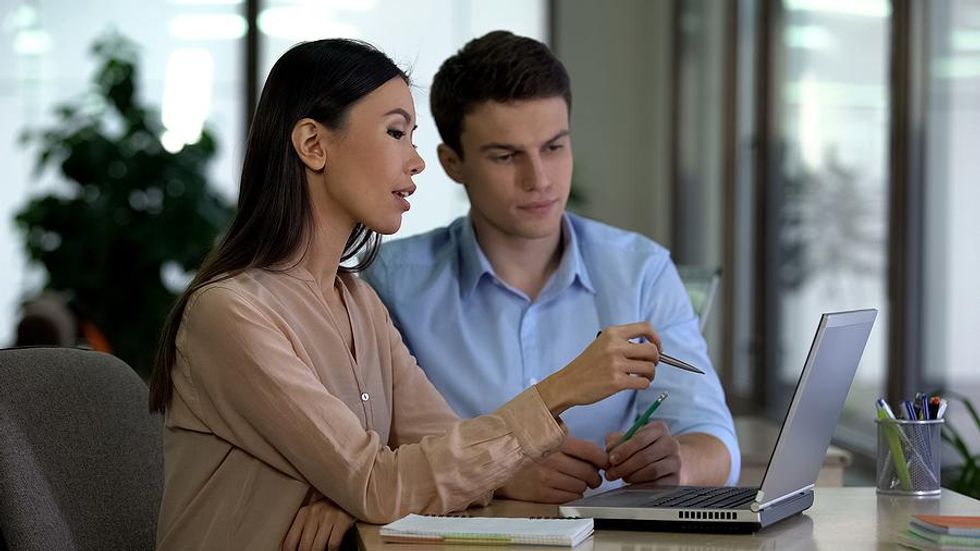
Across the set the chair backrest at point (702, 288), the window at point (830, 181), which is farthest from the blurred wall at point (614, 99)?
the chair backrest at point (702, 288)

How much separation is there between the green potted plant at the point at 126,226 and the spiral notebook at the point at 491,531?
5268mm

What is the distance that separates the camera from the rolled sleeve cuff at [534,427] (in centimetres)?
166

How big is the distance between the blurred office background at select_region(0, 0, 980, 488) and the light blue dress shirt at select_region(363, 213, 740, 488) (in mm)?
344

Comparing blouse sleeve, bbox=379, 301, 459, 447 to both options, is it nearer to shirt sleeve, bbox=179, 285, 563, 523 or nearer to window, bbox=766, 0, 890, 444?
shirt sleeve, bbox=179, 285, 563, 523

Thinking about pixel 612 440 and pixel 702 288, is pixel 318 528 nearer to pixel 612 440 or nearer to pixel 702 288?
pixel 612 440

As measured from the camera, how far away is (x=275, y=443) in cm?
166

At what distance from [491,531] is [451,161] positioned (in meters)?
1.08

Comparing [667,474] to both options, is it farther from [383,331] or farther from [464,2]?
[464,2]

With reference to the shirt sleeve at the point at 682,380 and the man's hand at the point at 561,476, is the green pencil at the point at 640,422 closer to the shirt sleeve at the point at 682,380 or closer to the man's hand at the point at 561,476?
the man's hand at the point at 561,476

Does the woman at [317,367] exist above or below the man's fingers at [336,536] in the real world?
above

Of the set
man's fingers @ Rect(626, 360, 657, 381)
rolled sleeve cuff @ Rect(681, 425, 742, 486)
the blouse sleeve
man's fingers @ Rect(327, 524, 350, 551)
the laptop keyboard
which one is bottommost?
rolled sleeve cuff @ Rect(681, 425, 742, 486)

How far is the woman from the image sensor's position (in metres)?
1.64

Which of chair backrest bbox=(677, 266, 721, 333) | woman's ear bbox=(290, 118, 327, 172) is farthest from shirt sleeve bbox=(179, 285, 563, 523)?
chair backrest bbox=(677, 266, 721, 333)

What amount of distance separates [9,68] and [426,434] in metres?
6.46
